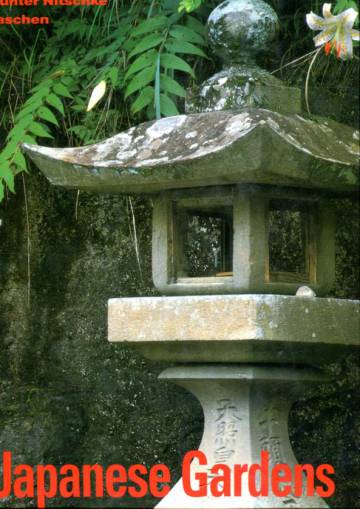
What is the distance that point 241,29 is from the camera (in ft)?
10.9

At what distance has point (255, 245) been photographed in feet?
10.3

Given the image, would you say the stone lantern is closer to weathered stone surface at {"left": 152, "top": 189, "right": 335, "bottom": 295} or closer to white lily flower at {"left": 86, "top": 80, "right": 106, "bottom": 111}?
weathered stone surface at {"left": 152, "top": 189, "right": 335, "bottom": 295}

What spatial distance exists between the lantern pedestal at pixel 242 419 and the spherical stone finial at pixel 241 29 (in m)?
1.09

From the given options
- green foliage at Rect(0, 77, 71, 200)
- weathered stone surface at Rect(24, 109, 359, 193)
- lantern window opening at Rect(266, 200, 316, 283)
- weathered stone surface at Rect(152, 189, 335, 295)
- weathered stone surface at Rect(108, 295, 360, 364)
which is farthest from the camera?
green foliage at Rect(0, 77, 71, 200)

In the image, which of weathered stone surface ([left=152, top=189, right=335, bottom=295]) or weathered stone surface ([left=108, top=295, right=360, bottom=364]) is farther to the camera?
weathered stone surface ([left=152, top=189, right=335, bottom=295])

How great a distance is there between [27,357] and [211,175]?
179cm

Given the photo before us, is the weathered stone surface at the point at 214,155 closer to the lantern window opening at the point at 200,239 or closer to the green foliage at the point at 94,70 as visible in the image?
the lantern window opening at the point at 200,239

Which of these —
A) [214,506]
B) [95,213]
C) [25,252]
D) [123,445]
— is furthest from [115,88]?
[214,506]

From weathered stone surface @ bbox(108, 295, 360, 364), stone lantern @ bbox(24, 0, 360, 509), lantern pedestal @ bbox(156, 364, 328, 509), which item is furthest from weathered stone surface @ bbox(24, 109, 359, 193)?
lantern pedestal @ bbox(156, 364, 328, 509)

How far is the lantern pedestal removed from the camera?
3178mm

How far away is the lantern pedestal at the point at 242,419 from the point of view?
10.4 feet

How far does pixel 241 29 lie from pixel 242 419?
1.32 metres

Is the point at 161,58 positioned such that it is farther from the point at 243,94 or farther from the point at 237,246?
the point at 237,246

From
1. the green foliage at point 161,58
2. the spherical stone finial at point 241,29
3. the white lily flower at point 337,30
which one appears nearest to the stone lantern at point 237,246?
the spherical stone finial at point 241,29
